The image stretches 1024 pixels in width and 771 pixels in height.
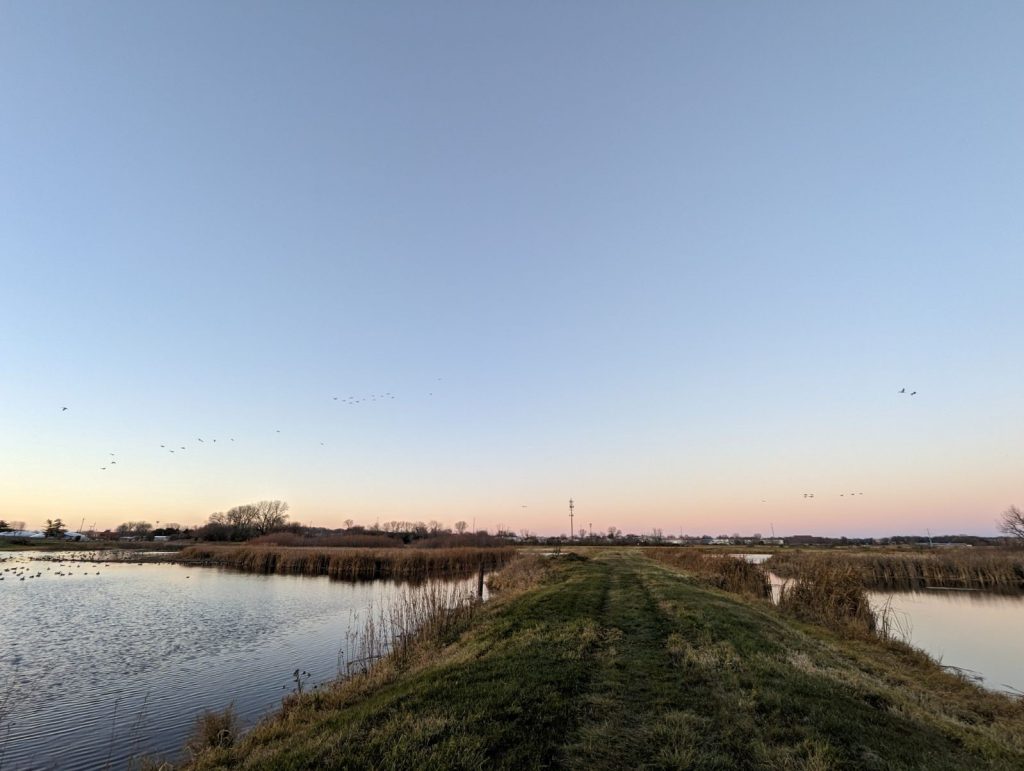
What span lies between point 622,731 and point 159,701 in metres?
13.3

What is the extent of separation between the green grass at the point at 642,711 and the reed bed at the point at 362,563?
38.3 metres

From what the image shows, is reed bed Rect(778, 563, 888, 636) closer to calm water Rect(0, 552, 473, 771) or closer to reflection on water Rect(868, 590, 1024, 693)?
reflection on water Rect(868, 590, 1024, 693)

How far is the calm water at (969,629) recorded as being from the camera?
18859mm

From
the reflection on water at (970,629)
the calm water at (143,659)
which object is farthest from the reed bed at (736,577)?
the calm water at (143,659)

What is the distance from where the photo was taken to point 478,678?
406 inches

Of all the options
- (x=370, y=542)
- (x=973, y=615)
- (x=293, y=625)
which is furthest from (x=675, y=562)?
(x=370, y=542)

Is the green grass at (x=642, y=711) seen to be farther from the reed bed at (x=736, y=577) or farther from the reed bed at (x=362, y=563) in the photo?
the reed bed at (x=362, y=563)

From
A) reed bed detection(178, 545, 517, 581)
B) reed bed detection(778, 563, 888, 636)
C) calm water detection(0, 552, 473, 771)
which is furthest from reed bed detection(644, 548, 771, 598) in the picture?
reed bed detection(178, 545, 517, 581)

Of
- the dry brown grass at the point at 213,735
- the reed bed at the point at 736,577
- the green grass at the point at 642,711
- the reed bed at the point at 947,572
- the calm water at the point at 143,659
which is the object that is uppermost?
the green grass at the point at 642,711

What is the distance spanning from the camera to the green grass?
692cm

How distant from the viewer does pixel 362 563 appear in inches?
2108

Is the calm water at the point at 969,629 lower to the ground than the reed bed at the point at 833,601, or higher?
lower

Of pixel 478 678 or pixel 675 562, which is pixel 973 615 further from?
pixel 478 678

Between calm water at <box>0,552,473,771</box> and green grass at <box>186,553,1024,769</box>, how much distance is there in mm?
4192
